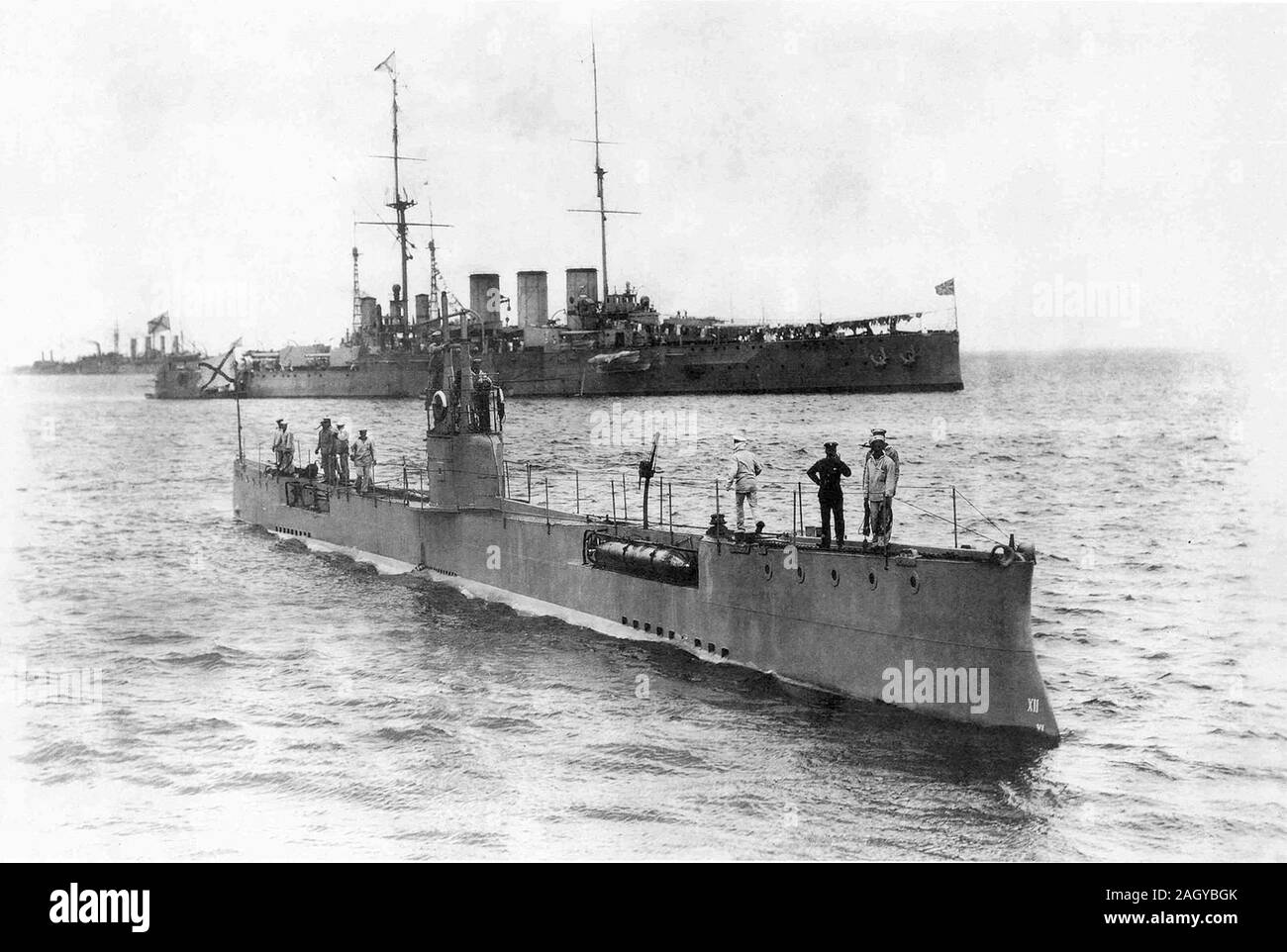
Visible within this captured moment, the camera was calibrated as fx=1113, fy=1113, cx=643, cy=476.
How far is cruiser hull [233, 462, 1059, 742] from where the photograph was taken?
13.9m

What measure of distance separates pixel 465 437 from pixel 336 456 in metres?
7.97

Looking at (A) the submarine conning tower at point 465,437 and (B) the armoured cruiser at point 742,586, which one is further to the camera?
(A) the submarine conning tower at point 465,437

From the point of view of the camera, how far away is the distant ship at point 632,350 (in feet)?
252

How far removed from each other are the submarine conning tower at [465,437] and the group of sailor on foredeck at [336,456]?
379 centimetres

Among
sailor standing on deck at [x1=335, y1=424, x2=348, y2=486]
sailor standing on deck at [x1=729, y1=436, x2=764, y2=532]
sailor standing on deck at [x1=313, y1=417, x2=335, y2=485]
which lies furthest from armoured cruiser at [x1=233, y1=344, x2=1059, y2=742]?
sailor standing on deck at [x1=313, y1=417, x2=335, y2=485]

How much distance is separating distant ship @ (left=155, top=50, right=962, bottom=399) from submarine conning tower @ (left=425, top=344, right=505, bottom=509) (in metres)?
46.9

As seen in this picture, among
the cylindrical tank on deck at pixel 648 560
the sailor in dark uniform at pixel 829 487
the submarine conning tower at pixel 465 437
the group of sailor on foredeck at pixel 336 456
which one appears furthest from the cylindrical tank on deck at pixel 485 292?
the sailor in dark uniform at pixel 829 487

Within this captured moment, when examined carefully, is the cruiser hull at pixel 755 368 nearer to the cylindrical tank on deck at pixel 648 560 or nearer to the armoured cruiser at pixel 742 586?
the armoured cruiser at pixel 742 586

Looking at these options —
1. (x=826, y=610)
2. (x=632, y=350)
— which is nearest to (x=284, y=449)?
(x=826, y=610)

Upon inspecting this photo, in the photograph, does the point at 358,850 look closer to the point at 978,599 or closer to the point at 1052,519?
the point at 978,599

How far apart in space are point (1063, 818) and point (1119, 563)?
52.8 feet

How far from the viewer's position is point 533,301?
85438mm
